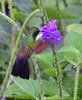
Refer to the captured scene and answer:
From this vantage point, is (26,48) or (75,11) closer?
(26,48)

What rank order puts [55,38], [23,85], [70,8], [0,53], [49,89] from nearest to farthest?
1. [55,38]
2. [23,85]
3. [49,89]
4. [0,53]
5. [70,8]

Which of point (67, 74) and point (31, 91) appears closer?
point (31, 91)

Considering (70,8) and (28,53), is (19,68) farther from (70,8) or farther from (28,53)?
(70,8)

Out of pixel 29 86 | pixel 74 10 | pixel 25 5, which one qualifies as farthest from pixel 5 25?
pixel 74 10

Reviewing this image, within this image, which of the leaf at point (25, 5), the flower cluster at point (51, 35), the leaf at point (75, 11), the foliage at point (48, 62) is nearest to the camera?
the flower cluster at point (51, 35)

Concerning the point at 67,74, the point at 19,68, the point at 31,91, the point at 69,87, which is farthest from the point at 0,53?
the point at 19,68

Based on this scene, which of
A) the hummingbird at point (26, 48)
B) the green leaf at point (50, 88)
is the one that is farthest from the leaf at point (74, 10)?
the hummingbird at point (26, 48)

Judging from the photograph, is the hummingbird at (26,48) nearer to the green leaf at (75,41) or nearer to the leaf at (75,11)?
the green leaf at (75,41)

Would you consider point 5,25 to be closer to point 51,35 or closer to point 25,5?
point 51,35

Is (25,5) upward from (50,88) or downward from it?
upward
